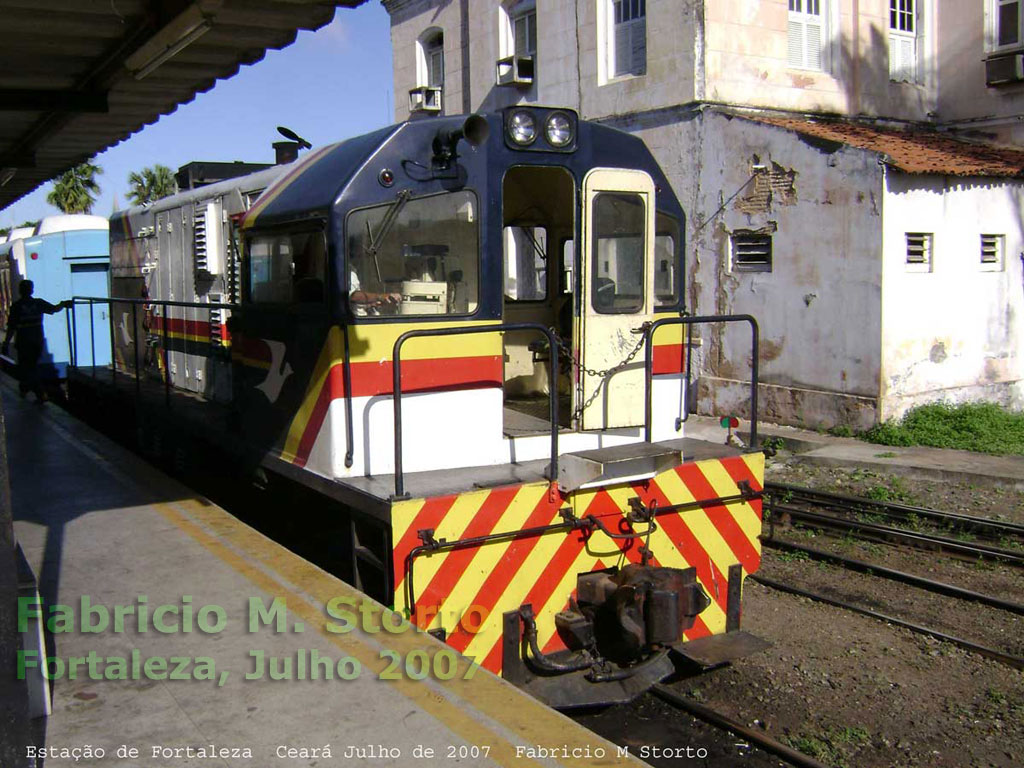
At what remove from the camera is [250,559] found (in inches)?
203

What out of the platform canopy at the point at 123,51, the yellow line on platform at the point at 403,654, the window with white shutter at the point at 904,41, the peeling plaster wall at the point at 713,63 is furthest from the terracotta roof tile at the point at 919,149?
the yellow line on platform at the point at 403,654

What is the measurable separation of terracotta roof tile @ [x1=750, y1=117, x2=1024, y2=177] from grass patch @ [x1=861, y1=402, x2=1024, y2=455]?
3147 millimetres

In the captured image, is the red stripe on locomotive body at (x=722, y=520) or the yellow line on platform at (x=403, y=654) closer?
the yellow line on platform at (x=403, y=654)

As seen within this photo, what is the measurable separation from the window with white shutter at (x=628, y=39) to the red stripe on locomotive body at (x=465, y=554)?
1155cm

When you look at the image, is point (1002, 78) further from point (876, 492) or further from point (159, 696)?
point (159, 696)

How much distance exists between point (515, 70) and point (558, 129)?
40.9 ft

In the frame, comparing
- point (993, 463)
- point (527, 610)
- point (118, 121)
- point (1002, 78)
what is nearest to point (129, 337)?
point (118, 121)

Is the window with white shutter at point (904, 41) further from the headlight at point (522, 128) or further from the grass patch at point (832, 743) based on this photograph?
the grass patch at point (832, 743)

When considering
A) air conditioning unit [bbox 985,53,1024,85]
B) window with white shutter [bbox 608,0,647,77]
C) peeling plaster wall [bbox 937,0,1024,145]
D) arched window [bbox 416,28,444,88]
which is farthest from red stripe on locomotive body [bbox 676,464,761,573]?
arched window [bbox 416,28,444,88]

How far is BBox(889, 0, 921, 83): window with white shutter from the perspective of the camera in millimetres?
15648

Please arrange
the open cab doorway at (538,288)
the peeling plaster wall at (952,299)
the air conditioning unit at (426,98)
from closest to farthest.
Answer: the open cab doorway at (538,288) < the peeling plaster wall at (952,299) < the air conditioning unit at (426,98)

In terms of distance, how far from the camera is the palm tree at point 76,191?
133ft

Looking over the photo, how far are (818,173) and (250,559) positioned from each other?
10.1 metres

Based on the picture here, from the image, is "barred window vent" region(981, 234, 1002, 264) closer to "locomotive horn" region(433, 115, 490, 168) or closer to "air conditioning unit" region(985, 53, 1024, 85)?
"air conditioning unit" region(985, 53, 1024, 85)
